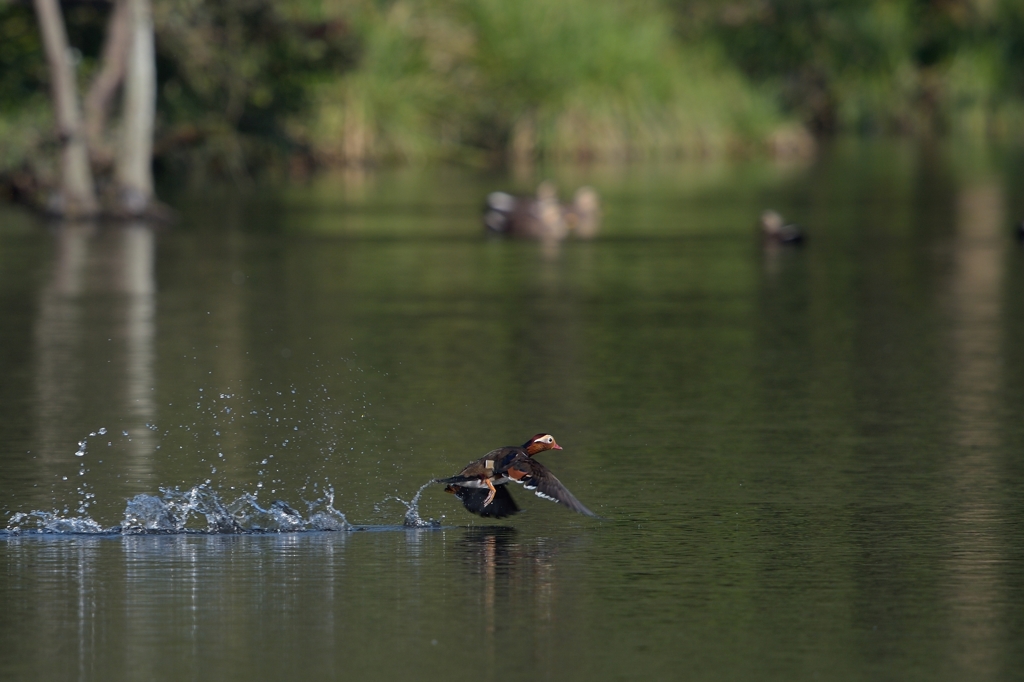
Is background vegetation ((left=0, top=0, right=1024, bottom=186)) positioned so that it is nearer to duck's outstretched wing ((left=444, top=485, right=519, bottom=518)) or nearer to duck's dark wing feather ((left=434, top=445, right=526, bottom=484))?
duck's outstretched wing ((left=444, top=485, right=519, bottom=518))

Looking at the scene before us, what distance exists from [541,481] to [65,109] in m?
22.0

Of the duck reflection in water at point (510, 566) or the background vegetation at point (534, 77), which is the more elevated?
the background vegetation at point (534, 77)

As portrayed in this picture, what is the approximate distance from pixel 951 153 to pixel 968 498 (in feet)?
147

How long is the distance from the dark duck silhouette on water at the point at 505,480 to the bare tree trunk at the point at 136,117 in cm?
2142

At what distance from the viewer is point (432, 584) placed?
26.7 ft

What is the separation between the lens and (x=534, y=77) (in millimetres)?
51531

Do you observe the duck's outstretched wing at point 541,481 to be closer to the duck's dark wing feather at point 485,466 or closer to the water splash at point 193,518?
the duck's dark wing feather at point 485,466

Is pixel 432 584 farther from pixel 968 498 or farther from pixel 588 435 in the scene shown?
pixel 588 435

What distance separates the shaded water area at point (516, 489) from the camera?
7.30 m

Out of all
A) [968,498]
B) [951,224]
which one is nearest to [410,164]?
[951,224]

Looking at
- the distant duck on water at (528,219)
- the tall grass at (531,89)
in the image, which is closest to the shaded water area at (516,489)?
the distant duck on water at (528,219)

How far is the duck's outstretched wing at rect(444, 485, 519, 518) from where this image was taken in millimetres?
9180

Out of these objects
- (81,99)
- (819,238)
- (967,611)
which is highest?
(81,99)

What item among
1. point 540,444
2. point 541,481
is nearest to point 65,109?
point 540,444
